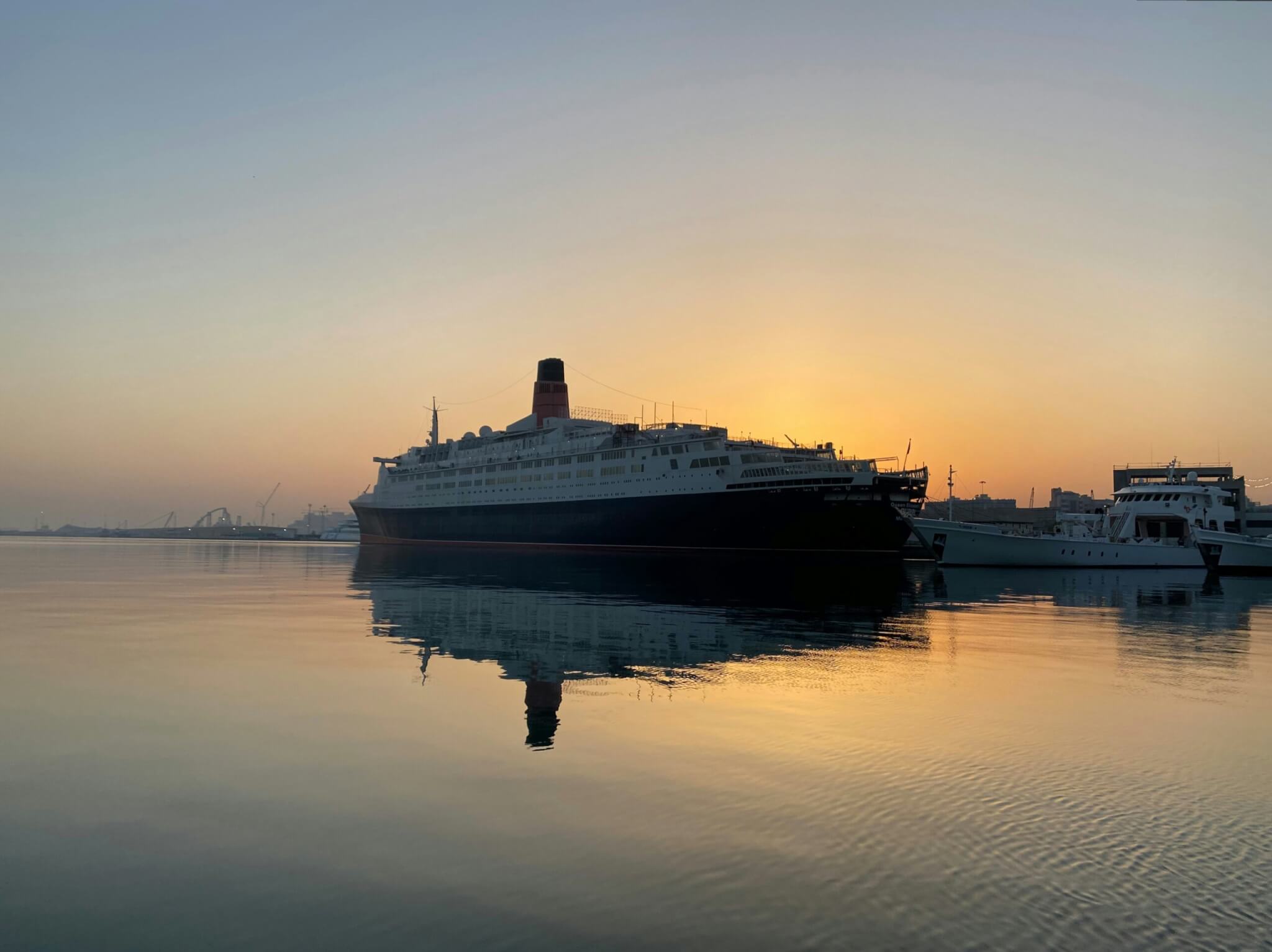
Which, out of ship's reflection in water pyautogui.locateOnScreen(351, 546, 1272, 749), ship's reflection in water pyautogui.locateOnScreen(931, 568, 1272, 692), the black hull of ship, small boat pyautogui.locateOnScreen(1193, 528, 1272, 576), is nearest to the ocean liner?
the black hull of ship

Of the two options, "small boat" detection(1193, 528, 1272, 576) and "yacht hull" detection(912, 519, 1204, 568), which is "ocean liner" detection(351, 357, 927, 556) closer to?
"yacht hull" detection(912, 519, 1204, 568)

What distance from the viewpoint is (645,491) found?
86500 millimetres

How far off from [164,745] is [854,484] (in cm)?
6689

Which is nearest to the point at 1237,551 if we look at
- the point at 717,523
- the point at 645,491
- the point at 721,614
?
the point at 717,523

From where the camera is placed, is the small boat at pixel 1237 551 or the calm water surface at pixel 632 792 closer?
the calm water surface at pixel 632 792

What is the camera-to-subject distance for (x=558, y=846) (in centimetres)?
802

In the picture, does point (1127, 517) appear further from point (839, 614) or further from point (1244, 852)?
point (1244, 852)

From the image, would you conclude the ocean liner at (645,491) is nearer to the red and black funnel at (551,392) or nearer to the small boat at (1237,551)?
the red and black funnel at (551,392)

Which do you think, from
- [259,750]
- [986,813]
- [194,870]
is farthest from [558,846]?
[259,750]

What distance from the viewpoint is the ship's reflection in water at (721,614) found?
19.0m

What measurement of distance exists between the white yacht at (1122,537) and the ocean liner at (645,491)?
22.0ft

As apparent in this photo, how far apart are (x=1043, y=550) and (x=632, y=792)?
66.2m

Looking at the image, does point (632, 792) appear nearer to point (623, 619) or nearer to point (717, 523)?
point (623, 619)

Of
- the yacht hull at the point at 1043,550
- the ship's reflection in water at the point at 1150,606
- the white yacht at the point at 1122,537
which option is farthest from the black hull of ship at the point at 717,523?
the ship's reflection in water at the point at 1150,606
